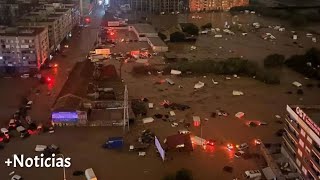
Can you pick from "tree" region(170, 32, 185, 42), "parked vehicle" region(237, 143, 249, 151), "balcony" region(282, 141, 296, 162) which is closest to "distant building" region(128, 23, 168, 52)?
"tree" region(170, 32, 185, 42)

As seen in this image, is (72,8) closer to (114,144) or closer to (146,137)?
(146,137)

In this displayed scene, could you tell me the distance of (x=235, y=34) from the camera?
2003 centimetres

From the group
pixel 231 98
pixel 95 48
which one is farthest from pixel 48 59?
pixel 231 98

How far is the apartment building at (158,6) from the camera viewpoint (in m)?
25.5

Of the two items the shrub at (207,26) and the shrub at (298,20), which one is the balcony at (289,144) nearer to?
the shrub at (207,26)

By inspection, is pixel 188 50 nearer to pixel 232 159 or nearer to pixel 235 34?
A: pixel 235 34

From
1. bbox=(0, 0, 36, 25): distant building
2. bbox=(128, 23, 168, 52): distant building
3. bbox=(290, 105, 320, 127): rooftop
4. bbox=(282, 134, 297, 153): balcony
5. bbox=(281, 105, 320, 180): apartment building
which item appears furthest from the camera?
bbox=(0, 0, 36, 25): distant building

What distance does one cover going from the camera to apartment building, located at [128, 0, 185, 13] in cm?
2548

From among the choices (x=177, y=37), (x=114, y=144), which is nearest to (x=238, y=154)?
(x=114, y=144)

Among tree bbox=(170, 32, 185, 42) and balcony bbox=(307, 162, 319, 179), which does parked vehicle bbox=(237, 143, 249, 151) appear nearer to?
balcony bbox=(307, 162, 319, 179)

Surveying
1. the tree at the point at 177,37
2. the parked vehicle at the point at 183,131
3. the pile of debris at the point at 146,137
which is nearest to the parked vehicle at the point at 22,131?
the pile of debris at the point at 146,137

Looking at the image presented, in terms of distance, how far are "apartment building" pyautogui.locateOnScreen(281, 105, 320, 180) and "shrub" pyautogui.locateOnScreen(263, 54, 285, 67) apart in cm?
657

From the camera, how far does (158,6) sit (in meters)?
25.5

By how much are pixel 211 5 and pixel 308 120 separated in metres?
19.1
